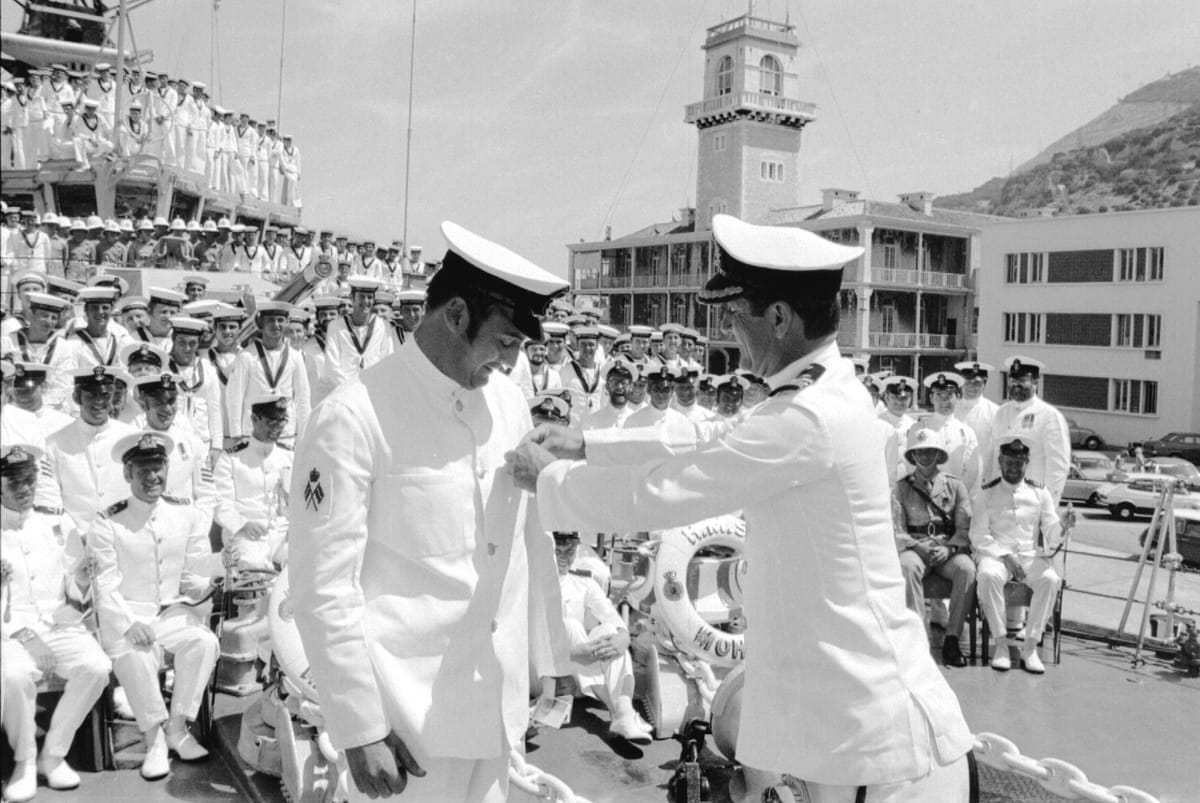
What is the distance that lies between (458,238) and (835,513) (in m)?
1.15

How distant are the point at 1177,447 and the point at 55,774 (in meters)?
31.1

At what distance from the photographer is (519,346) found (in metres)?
2.62

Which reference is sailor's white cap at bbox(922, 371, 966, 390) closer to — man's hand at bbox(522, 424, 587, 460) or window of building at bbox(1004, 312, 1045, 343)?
man's hand at bbox(522, 424, 587, 460)

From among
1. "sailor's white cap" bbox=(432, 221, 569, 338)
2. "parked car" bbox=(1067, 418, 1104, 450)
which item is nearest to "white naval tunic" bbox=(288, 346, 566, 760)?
"sailor's white cap" bbox=(432, 221, 569, 338)

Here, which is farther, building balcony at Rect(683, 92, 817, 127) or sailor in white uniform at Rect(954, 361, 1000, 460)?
building balcony at Rect(683, 92, 817, 127)

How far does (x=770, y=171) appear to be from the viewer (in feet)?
196

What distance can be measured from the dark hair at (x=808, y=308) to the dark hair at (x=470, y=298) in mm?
657

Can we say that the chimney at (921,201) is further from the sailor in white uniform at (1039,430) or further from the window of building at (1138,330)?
the sailor in white uniform at (1039,430)

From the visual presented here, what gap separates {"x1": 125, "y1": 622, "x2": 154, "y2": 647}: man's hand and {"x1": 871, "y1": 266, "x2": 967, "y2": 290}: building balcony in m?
42.0

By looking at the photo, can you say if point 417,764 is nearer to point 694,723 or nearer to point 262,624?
point 694,723

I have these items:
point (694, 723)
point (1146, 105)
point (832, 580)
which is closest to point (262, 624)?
point (694, 723)

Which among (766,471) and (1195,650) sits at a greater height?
(766,471)

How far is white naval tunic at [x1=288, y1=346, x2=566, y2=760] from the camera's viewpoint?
7.73 ft

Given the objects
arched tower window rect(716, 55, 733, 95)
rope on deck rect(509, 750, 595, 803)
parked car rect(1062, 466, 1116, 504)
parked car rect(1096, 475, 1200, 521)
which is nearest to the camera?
rope on deck rect(509, 750, 595, 803)
